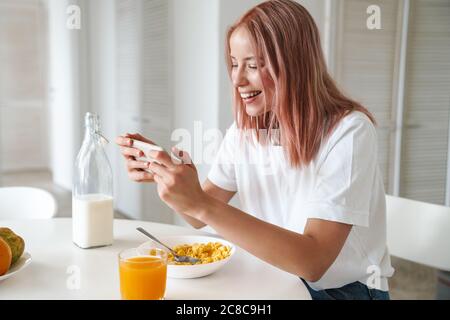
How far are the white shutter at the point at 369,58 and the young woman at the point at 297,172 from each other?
1326mm

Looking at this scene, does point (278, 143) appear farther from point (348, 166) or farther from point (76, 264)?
point (76, 264)

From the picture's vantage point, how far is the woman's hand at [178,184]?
694mm

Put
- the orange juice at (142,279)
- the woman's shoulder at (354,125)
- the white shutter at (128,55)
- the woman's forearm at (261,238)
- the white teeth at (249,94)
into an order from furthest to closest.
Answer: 1. the white shutter at (128,55)
2. the white teeth at (249,94)
3. the woman's shoulder at (354,125)
4. the woman's forearm at (261,238)
5. the orange juice at (142,279)

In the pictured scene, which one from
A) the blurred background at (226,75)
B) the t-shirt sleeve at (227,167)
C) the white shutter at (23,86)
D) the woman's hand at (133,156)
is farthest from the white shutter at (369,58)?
the white shutter at (23,86)

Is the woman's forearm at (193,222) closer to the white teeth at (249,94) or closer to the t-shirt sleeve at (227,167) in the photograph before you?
the t-shirt sleeve at (227,167)

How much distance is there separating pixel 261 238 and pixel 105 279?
9.3 inches

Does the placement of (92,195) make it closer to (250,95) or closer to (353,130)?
(250,95)

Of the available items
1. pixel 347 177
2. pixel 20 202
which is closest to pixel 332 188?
pixel 347 177

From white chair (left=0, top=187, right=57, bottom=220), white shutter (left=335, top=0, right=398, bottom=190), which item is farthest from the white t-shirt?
white shutter (left=335, top=0, right=398, bottom=190)

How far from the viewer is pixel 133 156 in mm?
834

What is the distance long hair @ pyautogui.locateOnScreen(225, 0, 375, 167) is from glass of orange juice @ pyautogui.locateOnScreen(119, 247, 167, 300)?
0.36 meters

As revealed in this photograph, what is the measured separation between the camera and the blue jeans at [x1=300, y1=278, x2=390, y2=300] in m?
0.84

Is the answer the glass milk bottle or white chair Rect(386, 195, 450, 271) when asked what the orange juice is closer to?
the glass milk bottle

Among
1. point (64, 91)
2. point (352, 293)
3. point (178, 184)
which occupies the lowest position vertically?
point (352, 293)
